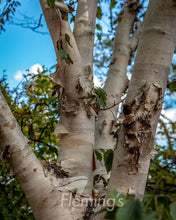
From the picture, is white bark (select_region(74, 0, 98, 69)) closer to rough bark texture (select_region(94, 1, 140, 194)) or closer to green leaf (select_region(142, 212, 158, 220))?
rough bark texture (select_region(94, 1, 140, 194))

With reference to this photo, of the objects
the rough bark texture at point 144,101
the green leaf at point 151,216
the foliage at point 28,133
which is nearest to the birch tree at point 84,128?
the rough bark texture at point 144,101

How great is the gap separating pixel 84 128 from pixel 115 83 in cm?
64

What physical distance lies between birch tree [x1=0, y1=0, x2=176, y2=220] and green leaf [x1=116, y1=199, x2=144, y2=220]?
180mm

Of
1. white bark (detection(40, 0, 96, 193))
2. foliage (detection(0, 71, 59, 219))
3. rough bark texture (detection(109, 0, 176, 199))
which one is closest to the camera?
rough bark texture (detection(109, 0, 176, 199))

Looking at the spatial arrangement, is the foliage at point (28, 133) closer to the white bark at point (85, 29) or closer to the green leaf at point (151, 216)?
the white bark at point (85, 29)

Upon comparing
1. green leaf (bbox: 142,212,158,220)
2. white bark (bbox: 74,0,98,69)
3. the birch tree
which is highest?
white bark (bbox: 74,0,98,69)

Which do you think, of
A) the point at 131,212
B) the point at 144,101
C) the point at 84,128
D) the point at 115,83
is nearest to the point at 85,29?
the point at 115,83

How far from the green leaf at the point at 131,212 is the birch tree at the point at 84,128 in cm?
18

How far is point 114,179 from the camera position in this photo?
0.69 metres

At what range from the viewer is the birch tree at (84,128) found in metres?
0.68

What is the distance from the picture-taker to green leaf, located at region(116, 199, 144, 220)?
41cm

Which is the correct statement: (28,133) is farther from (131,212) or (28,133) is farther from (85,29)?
(131,212)

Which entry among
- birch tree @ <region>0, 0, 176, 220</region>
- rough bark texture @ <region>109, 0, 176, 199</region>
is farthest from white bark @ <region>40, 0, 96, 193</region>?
rough bark texture @ <region>109, 0, 176, 199</region>

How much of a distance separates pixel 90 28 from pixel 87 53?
19 centimetres
